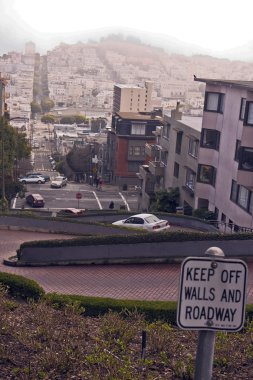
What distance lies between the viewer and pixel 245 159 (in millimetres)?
25562

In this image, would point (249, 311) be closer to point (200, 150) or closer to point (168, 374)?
point (168, 374)

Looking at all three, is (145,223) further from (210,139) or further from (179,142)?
(179,142)

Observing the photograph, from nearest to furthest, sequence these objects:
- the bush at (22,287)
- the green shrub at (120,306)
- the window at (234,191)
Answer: the green shrub at (120,306) → the bush at (22,287) → the window at (234,191)

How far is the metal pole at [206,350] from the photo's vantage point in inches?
115

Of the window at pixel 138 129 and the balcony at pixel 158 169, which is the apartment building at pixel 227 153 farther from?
the window at pixel 138 129

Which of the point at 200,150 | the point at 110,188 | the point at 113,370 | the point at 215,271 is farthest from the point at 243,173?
the point at 110,188

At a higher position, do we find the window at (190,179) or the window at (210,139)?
the window at (210,139)

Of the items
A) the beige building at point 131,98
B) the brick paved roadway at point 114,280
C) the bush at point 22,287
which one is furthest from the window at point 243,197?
the beige building at point 131,98

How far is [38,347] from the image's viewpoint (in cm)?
637

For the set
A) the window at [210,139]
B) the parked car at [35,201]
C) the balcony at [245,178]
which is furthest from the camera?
the parked car at [35,201]

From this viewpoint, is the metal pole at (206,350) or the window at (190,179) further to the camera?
the window at (190,179)

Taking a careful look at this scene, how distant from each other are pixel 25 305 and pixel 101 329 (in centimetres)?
204

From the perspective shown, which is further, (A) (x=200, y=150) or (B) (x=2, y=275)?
(A) (x=200, y=150)

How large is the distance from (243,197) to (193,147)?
7709 mm
